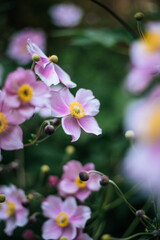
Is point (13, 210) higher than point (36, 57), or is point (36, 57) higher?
point (36, 57)

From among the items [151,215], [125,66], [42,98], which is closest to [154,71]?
[42,98]

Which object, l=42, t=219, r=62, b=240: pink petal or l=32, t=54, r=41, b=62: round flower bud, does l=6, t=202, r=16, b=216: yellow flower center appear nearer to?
l=42, t=219, r=62, b=240: pink petal

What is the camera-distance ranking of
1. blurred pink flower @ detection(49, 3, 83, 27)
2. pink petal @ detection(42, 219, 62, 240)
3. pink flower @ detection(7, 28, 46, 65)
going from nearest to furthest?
pink petal @ detection(42, 219, 62, 240) → pink flower @ detection(7, 28, 46, 65) → blurred pink flower @ detection(49, 3, 83, 27)

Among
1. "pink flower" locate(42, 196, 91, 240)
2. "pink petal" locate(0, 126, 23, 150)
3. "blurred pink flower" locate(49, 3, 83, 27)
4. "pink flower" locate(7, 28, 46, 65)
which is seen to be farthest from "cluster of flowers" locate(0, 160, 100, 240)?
"blurred pink flower" locate(49, 3, 83, 27)

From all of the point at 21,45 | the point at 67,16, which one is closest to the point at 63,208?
the point at 21,45

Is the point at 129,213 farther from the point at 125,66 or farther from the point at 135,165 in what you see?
the point at 125,66

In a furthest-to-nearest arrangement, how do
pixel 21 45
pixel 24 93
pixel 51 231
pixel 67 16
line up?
pixel 67 16 → pixel 21 45 → pixel 51 231 → pixel 24 93

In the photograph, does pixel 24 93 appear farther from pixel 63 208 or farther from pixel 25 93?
pixel 63 208
